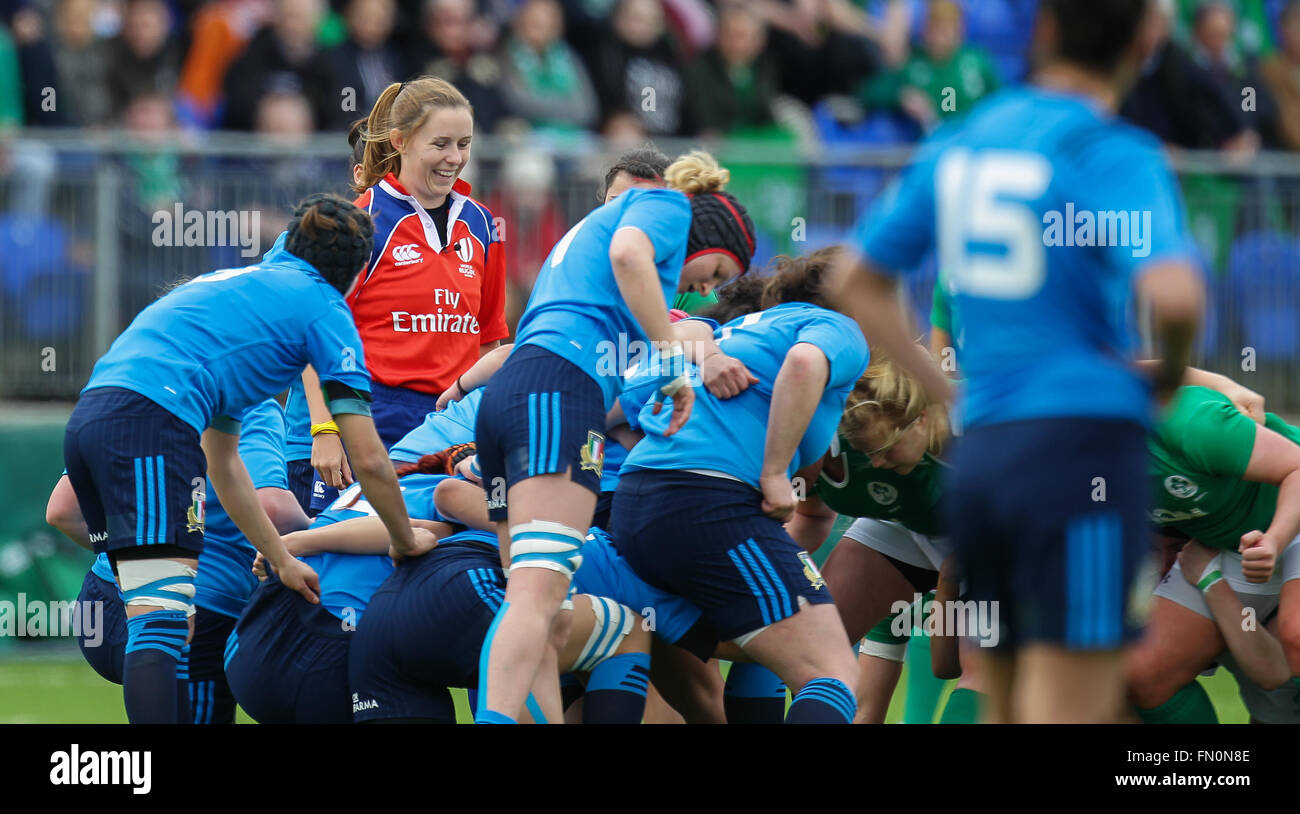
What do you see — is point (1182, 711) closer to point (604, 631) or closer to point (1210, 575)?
point (1210, 575)

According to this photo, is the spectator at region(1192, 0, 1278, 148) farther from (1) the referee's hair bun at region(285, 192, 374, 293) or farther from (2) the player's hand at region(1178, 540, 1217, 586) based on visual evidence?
(1) the referee's hair bun at region(285, 192, 374, 293)

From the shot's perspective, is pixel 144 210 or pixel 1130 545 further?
pixel 144 210

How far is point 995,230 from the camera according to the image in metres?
3.10

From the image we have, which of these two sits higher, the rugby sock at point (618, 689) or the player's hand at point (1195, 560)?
the player's hand at point (1195, 560)

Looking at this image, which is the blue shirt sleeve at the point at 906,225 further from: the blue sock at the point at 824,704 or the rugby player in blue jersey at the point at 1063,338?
the blue sock at the point at 824,704

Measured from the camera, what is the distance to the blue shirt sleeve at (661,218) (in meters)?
4.69

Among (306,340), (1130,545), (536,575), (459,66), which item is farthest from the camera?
(459,66)

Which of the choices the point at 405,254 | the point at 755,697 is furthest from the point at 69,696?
the point at 755,697

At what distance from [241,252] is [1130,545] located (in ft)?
24.6

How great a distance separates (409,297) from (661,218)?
1.68m

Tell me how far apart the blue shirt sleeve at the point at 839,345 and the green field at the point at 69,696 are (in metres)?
2.73
